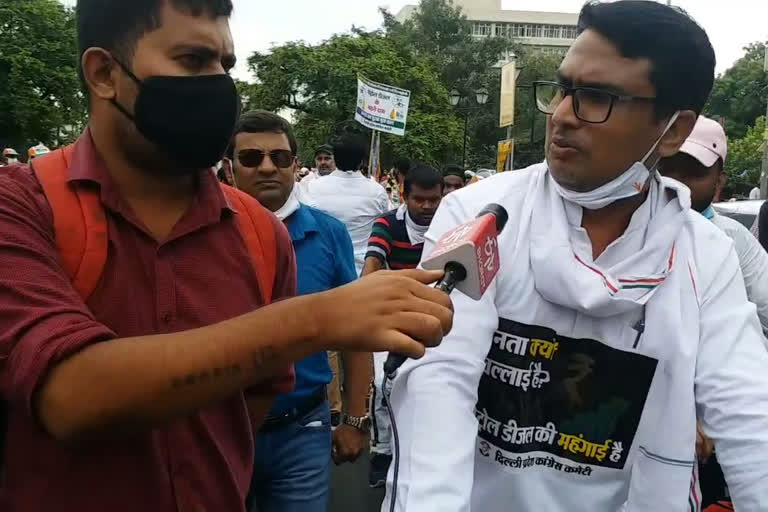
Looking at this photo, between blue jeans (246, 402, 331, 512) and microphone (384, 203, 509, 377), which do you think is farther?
blue jeans (246, 402, 331, 512)

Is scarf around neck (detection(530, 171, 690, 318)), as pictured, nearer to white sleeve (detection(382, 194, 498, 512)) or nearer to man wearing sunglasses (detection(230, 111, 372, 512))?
white sleeve (detection(382, 194, 498, 512))

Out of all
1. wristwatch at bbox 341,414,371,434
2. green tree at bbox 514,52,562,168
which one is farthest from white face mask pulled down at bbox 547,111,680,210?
green tree at bbox 514,52,562,168

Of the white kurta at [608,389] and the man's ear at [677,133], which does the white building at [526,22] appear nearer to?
the man's ear at [677,133]

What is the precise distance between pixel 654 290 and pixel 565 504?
0.59 meters

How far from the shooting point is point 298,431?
296cm

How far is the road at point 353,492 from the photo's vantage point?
4582 millimetres

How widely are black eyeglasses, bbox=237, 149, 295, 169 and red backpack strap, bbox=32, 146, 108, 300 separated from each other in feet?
6.66

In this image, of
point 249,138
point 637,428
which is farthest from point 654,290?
point 249,138

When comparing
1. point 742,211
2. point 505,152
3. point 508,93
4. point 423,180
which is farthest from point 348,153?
point 505,152

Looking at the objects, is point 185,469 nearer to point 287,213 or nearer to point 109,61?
point 109,61

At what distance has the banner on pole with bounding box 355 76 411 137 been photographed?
1339 cm

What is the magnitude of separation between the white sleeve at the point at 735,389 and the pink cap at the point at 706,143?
187cm

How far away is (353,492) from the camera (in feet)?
15.8

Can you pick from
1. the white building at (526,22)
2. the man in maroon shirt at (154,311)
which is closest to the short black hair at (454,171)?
the man in maroon shirt at (154,311)
